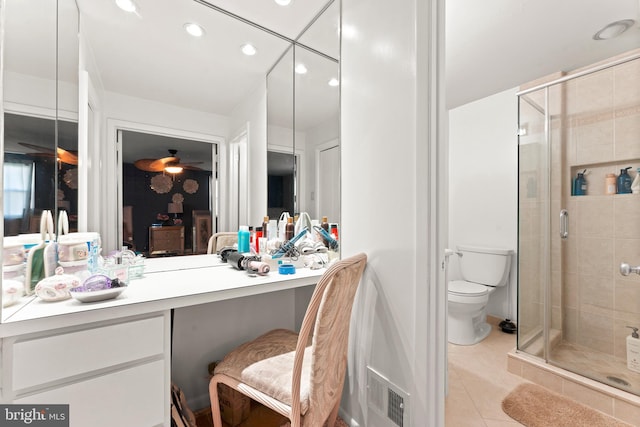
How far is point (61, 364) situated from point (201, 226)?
2.54ft

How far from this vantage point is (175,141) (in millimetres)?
1411

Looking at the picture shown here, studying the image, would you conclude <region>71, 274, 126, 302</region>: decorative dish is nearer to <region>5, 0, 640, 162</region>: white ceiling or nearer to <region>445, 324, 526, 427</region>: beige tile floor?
<region>5, 0, 640, 162</region>: white ceiling

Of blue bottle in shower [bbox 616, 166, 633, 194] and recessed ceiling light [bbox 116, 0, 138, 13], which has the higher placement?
recessed ceiling light [bbox 116, 0, 138, 13]

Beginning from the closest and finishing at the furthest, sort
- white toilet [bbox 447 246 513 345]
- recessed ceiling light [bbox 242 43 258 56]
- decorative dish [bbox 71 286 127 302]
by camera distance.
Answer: decorative dish [bbox 71 286 127 302]
recessed ceiling light [bbox 242 43 258 56]
white toilet [bbox 447 246 513 345]

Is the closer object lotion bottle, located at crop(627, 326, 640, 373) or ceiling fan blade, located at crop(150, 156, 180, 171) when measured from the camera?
ceiling fan blade, located at crop(150, 156, 180, 171)

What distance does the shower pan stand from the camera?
6.39ft

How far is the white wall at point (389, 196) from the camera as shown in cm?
103

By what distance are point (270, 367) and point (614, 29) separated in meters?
2.83

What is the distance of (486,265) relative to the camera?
272 centimetres

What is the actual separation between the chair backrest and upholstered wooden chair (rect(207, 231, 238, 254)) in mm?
766

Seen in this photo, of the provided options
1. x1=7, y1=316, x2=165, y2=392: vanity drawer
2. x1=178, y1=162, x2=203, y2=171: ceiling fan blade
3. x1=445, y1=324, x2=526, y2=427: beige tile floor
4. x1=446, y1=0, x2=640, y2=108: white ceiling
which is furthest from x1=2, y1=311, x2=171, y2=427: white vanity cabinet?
x1=446, y1=0, x2=640, y2=108: white ceiling

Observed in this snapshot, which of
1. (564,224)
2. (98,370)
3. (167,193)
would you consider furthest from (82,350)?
(564,224)

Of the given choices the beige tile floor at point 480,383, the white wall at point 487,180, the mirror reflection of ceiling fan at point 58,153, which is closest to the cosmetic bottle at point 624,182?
the white wall at point 487,180

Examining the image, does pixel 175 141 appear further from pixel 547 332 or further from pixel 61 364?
pixel 547 332
